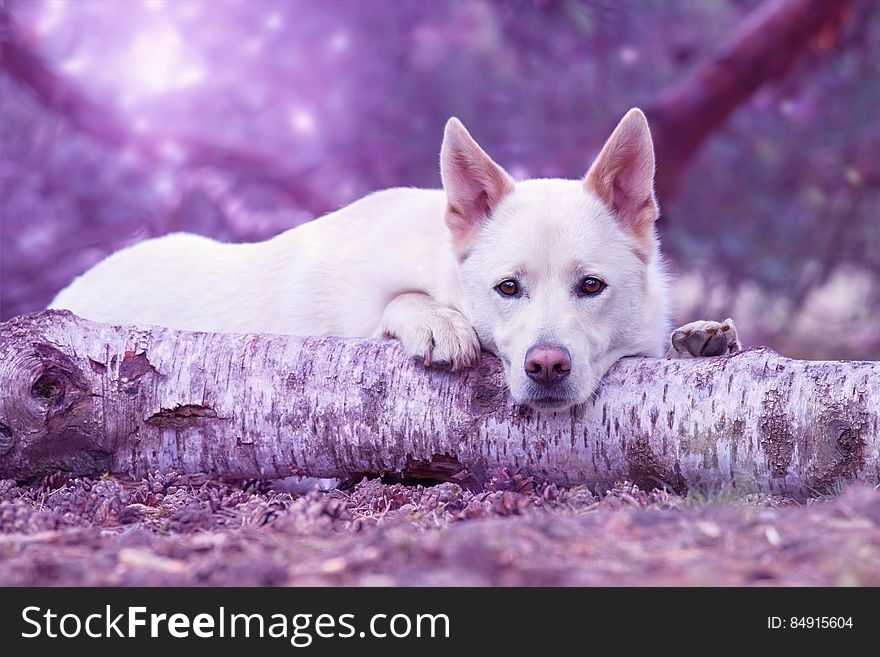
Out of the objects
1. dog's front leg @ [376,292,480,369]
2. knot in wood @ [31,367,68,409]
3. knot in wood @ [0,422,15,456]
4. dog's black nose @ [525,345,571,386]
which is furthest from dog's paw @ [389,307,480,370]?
knot in wood @ [0,422,15,456]

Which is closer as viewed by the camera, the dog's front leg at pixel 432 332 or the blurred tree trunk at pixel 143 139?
the dog's front leg at pixel 432 332

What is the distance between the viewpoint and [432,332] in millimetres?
3680

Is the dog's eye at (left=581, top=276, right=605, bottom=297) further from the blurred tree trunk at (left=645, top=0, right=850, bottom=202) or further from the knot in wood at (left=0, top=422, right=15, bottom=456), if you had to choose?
the blurred tree trunk at (left=645, top=0, right=850, bottom=202)

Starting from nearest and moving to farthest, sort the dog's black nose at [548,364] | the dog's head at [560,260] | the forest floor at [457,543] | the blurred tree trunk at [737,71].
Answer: the forest floor at [457,543], the dog's black nose at [548,364], the dog's head at [560,260], the blurred tree trunk at [737,71]

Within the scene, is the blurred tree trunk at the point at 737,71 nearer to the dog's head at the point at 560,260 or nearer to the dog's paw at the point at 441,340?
the dog's head at the point at 560,260

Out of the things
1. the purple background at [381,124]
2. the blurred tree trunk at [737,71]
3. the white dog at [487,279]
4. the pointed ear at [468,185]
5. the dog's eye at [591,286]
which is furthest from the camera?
the purple background at [381,124]

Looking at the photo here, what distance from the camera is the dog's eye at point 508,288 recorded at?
369cm

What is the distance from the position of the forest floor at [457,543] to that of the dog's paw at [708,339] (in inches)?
26.7

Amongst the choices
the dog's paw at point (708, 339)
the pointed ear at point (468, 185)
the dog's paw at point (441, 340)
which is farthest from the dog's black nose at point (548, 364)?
the pointed ear at point (468, 185)

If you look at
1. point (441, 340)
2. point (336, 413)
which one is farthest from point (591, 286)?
point (336, 413)

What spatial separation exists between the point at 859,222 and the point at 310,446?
7.32m

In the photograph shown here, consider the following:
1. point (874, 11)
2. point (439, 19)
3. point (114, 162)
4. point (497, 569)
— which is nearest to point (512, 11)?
point (439, 19)
